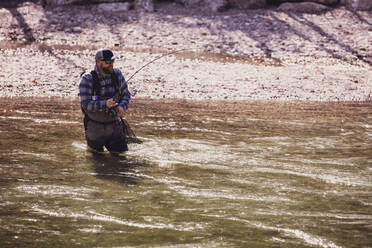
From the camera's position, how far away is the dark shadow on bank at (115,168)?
6684 millimetres

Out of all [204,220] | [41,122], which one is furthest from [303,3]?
[204,220]

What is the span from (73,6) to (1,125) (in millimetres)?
14770

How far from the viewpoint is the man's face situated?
7250mm

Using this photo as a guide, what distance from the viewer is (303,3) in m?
23.6

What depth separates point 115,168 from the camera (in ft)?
23.8

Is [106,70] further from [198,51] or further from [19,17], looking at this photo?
[19,17]

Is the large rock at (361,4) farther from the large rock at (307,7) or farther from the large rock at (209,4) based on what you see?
the large rock at (209,4)

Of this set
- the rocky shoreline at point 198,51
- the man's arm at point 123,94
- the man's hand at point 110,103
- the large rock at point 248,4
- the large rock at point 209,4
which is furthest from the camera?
the large rock at point 248,4

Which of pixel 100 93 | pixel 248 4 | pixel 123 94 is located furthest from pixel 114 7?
pixel 100 93

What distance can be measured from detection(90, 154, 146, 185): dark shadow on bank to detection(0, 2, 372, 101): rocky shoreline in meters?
7.17

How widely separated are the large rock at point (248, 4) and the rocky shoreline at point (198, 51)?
1.74 ft

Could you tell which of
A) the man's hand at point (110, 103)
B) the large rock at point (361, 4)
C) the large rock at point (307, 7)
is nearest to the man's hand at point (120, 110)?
the man's hand at point (110, 103)

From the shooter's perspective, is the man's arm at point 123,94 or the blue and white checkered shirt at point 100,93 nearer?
the blue and white checkered shirt at point 100,93

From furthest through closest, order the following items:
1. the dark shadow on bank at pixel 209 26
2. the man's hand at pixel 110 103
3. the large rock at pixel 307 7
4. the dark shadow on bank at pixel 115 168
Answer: the large rock at pixel 307 7
the dark shadow on bank at pixel 209 26
the man's hand at pixel 110 103
the dark shadow on bank at pixel 115 168
